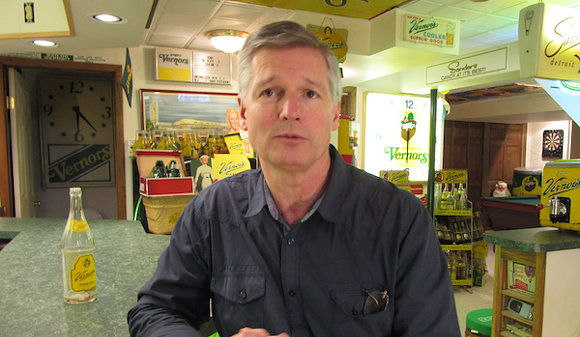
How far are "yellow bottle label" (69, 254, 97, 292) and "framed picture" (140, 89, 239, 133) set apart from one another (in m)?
3.74

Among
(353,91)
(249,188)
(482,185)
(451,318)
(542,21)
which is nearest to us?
(451,318)

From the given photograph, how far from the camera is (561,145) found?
9984 mm

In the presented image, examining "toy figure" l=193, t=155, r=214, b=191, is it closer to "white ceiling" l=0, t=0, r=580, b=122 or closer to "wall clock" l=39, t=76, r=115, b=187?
"white ceiling" l=0, t=0, r=580, b=122

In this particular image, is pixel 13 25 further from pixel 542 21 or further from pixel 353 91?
pixel 353 91

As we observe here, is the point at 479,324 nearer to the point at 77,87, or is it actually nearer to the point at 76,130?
the point at 76,130

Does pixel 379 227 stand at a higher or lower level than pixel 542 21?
lower

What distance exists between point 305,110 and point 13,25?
250 cm

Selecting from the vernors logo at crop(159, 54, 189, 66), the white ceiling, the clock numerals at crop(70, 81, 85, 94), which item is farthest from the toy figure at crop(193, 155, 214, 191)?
the clock numerals at crop(70, 81, 85, 94)

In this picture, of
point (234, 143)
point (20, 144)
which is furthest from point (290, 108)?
point (20, 144)

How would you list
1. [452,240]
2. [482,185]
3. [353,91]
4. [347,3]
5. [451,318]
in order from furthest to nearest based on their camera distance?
[482,185], [353,91], [452,240], [347,3], [451,318]

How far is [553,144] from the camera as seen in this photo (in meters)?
10.1

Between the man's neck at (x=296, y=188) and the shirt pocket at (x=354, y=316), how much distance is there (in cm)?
26

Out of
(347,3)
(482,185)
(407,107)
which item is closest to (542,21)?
(347,3)

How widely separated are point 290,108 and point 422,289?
1.91 feet
